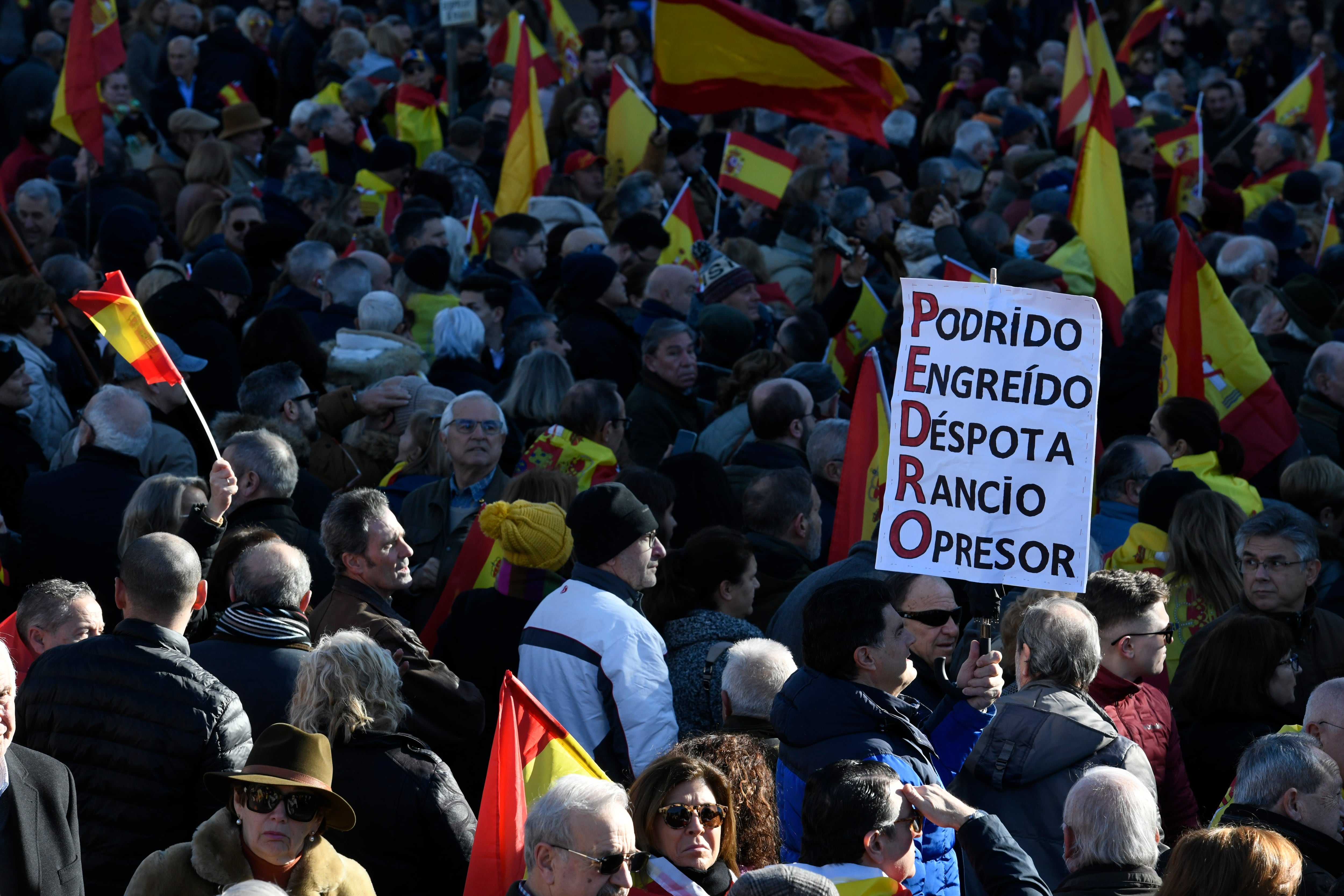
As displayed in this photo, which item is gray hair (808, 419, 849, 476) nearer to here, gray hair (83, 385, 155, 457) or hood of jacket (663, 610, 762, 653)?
hood of jacket (663, 610, 762, 653)

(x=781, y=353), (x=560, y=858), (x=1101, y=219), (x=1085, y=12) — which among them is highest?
(x=1085, y=12)

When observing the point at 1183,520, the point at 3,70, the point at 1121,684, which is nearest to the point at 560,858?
the point at 1121,684

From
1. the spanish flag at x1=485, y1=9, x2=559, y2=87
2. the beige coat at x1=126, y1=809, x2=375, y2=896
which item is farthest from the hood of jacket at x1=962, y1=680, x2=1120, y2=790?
the spanish flag at x1=485, y1=9, x2=559, y2=87

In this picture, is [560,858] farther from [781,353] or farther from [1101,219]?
[1101,219]

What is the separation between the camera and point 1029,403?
5.48m

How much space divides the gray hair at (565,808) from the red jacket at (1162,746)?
5.92 feet

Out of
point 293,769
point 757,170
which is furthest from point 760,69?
point 293,769

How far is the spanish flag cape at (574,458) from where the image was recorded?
24.0 ft

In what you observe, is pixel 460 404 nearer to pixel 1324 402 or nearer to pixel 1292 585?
pixel 1292 585

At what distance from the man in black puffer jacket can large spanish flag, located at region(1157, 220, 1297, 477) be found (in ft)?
18.2

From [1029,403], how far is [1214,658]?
3.27 ft

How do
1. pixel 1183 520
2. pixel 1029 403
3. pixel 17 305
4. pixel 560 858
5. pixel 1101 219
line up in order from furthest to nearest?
pixel 1101 219 → pixel 17 305 → pixel 1183 520 → pixel 1029 403 → pixel 560 858

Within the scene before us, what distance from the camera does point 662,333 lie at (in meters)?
8.59

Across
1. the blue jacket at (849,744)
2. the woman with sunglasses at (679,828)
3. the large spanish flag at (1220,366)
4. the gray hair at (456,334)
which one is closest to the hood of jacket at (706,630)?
the blue jacket at (849,744)
